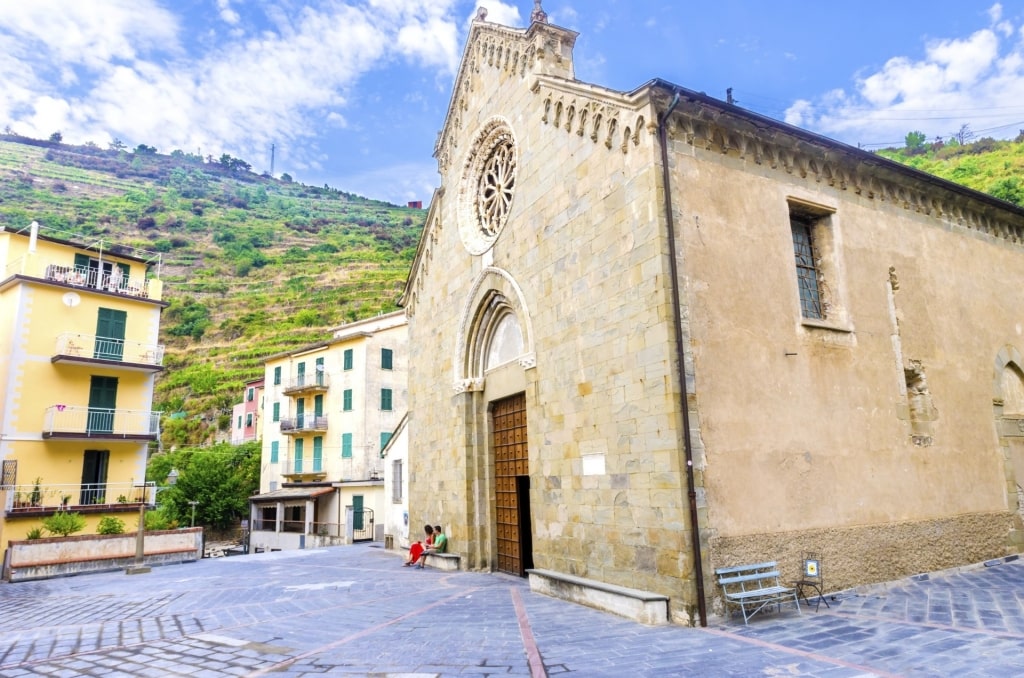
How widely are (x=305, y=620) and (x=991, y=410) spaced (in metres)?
14.3

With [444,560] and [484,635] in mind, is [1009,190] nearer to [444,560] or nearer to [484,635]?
[444,560]

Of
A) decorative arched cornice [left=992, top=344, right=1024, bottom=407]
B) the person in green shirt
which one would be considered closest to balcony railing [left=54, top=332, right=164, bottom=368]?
the person in green shirt

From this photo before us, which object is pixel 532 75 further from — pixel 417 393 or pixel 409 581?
pixel 409 581

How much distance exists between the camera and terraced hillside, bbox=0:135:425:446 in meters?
66.0

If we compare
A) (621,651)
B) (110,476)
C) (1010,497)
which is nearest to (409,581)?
(621,651)

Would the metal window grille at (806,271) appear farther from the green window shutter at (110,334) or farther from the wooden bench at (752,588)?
the green window shutter at (110,334)

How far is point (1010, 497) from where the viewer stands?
1271 centimetres

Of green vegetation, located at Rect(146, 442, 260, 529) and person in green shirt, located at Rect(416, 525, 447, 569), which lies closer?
person in green shirt, located at Rect(416, 525, 447, 569)

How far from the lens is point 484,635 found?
25.9 feet

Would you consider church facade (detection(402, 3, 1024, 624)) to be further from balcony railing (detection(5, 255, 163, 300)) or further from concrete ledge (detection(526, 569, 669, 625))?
balcony railing (detection(5, 255, 163, 300))

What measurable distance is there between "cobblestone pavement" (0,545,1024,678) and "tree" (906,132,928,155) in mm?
65416

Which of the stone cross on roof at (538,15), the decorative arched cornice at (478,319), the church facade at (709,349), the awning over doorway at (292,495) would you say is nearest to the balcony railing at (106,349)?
the awning over doorway at (292,495)

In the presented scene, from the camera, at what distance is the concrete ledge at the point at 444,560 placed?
14.5 metres

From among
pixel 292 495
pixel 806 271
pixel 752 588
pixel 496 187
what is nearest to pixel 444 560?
pixel 752 588
